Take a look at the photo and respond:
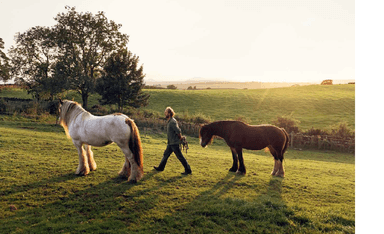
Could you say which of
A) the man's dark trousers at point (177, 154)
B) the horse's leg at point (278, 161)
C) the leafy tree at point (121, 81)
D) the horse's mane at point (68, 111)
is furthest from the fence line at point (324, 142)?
the leafy tree at point (121, 81)

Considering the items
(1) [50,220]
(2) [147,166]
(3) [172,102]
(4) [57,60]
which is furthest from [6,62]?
(1) [50,220]

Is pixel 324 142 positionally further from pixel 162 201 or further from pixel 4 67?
pixel 4 67

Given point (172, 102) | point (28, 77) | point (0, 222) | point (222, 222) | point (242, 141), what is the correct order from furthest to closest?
point (172, 102) < point (28, 77) < point (242, 141) < point (222, 222) < point (0, 222)

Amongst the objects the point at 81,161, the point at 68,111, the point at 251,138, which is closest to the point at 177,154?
the point at 251,138

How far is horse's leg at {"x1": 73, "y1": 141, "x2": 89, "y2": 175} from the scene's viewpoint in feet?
24.3

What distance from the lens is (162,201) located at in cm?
592

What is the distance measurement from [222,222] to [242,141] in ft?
13.4

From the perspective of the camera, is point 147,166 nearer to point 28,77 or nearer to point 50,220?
point 50,220

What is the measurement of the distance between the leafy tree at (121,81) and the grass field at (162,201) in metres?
20.5

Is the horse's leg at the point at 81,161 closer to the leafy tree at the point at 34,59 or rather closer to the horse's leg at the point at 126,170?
the horse's leg at the point at 126,170

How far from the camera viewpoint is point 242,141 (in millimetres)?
8664

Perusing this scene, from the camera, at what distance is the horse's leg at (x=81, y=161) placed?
24.3 ft

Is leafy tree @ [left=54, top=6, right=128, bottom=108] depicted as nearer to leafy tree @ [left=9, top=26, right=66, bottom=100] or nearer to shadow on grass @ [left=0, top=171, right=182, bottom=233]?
leafy tree @ [left=9, top=26, right=66, bottom=100]

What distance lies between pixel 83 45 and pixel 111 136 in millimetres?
28747
